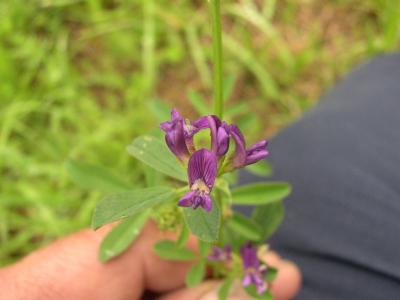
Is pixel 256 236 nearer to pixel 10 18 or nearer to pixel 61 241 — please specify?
pixel 61 241

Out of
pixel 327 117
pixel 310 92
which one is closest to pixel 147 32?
pixel 310 92

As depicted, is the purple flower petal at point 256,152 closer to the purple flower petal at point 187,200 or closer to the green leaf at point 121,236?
the purple flower petal at point 187,200

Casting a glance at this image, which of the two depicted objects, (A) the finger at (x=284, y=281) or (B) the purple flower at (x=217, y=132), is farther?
(A) the finger at (x=284, y=281)

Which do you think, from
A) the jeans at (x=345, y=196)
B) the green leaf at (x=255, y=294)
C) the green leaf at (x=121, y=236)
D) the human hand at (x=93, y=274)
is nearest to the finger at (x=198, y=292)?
the human hand at (x=93, y=274)

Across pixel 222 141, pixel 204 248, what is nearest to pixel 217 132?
pixel 222 141

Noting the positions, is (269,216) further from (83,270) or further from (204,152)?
(204,152)

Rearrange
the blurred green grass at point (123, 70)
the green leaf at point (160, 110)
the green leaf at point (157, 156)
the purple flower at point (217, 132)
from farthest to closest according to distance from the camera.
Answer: the blurred green grass at point (123, 70), the green leaf at point (160, 110), the green leaf at point (157, 156), the purple flower at point (217, 132)
